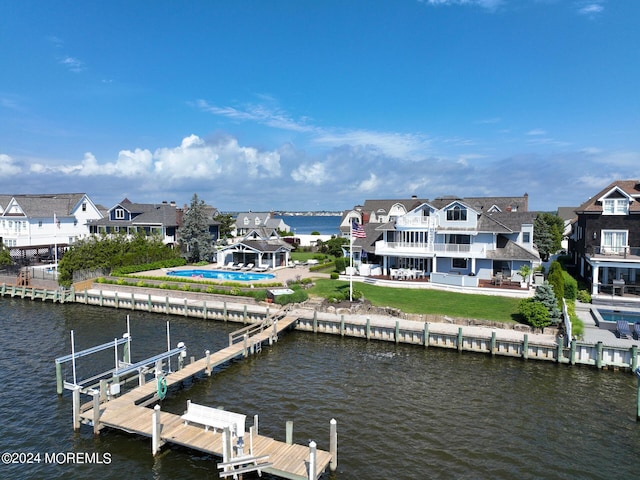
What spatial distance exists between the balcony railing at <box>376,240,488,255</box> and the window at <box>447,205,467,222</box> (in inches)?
105

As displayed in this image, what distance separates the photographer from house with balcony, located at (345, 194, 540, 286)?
40375 mm

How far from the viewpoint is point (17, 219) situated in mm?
59656

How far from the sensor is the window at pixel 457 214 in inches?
1658

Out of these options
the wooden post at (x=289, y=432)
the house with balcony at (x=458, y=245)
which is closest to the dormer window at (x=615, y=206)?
the house with balcony at (x=458, y=245)

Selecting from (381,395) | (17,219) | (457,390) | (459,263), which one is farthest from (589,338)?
(17,219)

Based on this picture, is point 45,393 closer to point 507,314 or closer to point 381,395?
point 381,395

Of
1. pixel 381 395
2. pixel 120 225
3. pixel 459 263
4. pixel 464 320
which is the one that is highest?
pixel 120 225

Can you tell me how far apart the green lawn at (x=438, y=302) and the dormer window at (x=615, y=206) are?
1174 cm

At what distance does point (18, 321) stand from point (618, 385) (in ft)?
134

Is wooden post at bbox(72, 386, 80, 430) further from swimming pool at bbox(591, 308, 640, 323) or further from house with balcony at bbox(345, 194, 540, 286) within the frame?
house with balcony at bbox(345, 194, 540, 286)

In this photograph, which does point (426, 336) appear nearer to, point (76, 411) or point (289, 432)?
point (289, 432)

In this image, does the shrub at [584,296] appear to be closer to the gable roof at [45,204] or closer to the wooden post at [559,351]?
the wooden post at [559,351]

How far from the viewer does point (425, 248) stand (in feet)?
142

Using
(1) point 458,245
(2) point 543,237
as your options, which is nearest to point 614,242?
(1) point 458,245
